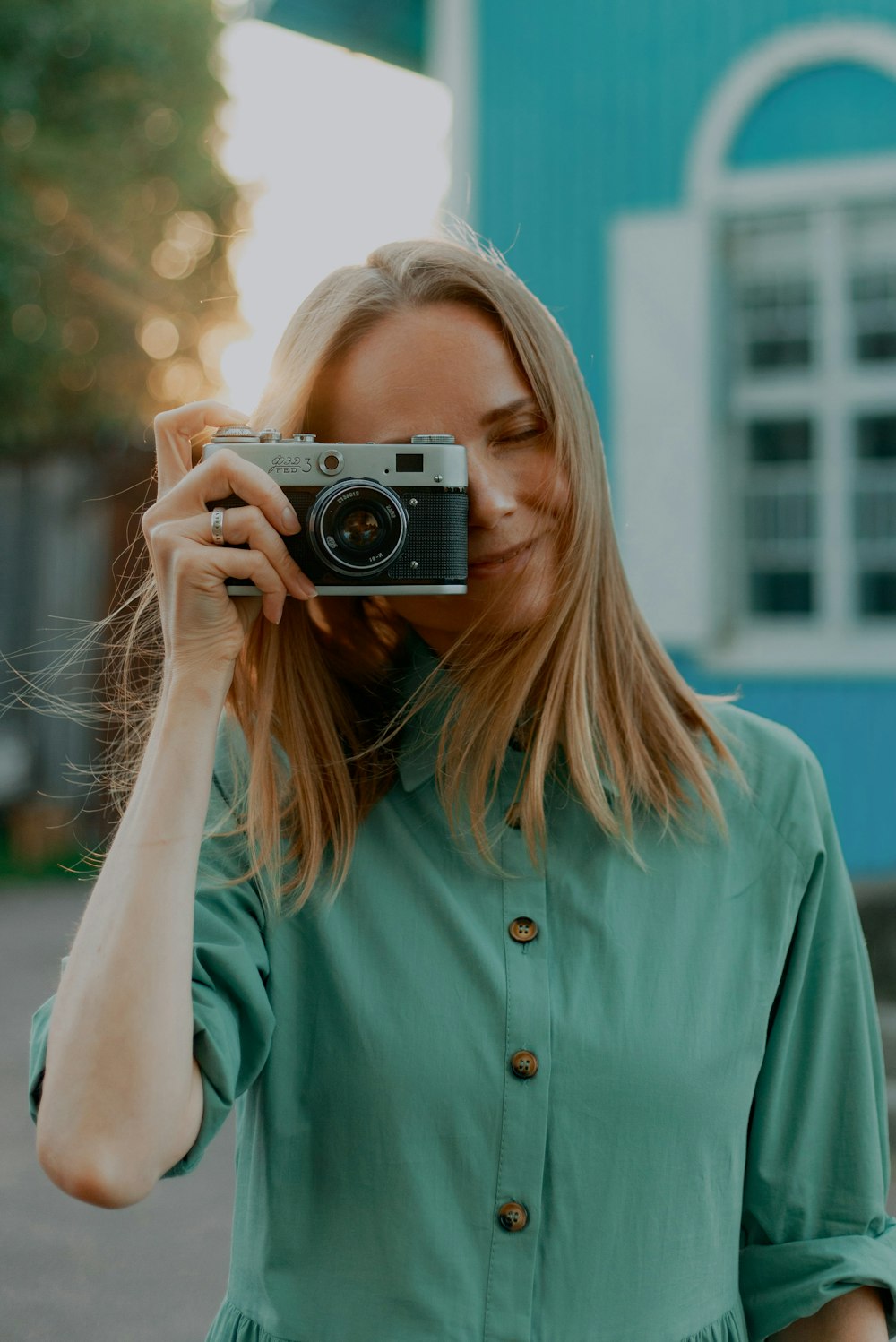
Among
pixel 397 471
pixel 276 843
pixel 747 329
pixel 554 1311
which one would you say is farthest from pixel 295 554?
pixel 747 329

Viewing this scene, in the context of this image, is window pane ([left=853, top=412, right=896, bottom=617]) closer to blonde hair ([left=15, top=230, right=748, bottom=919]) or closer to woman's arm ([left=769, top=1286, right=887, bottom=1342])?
blonde hair ([left=15, top=230, right=748, bottom=919])


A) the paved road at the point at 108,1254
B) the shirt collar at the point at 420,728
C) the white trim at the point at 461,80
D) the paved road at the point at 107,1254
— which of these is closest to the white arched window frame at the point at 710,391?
the white trim at the point at 461,80

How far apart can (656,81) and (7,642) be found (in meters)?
4.87

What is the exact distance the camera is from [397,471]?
1.35m

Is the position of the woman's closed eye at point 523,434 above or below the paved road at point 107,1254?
above

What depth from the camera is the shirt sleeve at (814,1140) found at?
1.25 meters

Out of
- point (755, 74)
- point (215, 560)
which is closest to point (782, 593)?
point (755, 74)

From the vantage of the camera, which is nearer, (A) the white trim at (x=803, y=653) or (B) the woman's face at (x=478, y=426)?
(B) the woman's face at (x=478, y=426)

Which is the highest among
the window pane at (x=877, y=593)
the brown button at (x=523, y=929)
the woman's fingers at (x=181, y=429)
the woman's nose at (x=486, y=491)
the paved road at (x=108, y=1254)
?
the window pane at (x=877, y=593)

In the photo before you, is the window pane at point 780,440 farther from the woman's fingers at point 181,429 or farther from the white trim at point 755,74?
the woman's fingers at point 181,429

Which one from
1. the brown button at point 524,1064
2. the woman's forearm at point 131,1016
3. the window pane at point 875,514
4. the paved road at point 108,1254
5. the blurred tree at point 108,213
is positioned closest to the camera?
the woman's forearm at point 131,1016

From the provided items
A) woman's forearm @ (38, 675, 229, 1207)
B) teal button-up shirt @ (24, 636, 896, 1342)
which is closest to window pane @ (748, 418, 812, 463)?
teal button-up shirt @ (24, 636, 896, 1342)

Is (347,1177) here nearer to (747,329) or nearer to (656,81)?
(747,329)

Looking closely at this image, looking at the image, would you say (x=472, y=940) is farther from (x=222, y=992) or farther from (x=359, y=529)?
(x=359, y=529)
